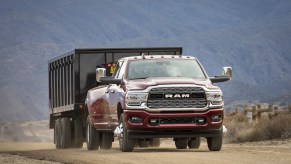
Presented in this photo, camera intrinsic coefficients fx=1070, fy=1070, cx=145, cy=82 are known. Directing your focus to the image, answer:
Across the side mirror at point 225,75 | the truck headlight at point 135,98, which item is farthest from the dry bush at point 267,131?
the truck headlight at point 135,98

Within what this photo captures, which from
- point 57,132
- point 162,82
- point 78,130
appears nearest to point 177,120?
point 162,82

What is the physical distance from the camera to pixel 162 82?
21.5 m

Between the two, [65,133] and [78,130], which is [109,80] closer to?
[78,130]

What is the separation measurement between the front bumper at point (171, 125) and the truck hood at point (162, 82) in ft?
1.81

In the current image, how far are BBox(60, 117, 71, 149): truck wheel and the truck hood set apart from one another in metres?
8.39

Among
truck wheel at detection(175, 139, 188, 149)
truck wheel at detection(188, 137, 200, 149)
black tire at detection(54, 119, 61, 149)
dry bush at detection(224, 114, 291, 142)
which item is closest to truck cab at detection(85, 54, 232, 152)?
truck wheel at detection(188, 137, 200, 149)

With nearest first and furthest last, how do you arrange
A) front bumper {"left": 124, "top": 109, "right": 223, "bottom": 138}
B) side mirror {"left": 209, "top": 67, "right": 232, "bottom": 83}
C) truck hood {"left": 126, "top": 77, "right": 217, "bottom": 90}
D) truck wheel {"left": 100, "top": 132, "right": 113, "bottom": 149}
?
front bumper {"left": 124, "top": 109, "right": 223, "bottom": 138}
truck hood {"left": 126, "top": 77, "right": 217, "bottom": 90}
side mirror {"left": 209, "top": 67, "right": 232, "bottom": 83}
truck wheel {"left": 100, "top": 132, "right": 113, "bottom": 149}

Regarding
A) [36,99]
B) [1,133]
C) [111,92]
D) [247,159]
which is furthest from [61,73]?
[36,99]

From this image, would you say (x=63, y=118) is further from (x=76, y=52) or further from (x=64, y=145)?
(x=76, y=52)

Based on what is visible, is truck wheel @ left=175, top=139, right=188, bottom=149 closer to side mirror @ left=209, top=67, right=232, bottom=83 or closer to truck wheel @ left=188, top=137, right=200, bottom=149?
truck wheel @ left=188, top=137, right=200, bottom=149

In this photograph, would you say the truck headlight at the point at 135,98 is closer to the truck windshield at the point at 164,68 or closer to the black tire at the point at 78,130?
the truck windshield at the point at 164,68

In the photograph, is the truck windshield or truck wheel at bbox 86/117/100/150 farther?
truck wheel at bbox 86/117/100/150

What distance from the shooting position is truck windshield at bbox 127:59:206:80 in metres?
22.5

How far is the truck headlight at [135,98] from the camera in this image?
21.3 meters
